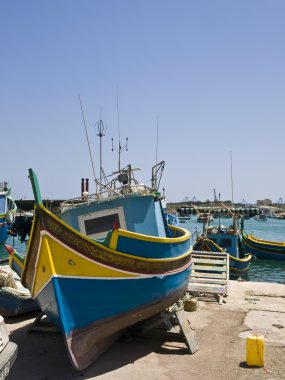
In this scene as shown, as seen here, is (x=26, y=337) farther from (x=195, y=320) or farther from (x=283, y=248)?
(x=283, y=248)

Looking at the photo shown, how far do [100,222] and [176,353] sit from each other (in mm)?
2898

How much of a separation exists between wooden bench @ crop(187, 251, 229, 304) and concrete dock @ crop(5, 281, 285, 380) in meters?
0.61

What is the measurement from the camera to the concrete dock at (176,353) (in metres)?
6.64

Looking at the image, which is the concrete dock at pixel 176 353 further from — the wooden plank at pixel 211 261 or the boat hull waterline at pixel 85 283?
the wooden plank at pixel 211 261

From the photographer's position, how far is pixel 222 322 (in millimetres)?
9359

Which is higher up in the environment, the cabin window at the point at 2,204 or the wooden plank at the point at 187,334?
the cabin window at the point at 2,204

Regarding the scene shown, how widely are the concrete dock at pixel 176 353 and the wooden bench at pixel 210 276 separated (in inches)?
23.9

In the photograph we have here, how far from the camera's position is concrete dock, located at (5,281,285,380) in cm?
664

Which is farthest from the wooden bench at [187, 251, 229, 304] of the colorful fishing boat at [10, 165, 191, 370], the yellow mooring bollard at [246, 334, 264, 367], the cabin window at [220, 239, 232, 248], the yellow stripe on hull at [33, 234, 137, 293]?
the cabin window at [220, 239, 232, 248]

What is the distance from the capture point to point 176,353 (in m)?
7.51

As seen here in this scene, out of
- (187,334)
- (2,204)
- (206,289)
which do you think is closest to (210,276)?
(206,289)

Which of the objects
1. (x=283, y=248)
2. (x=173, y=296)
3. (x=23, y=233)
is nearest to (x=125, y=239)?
(x=173, y=296)

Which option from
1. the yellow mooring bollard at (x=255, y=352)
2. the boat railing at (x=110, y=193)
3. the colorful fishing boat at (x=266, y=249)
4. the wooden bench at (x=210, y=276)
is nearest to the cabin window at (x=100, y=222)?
the boat railing at (x=110, y=193)

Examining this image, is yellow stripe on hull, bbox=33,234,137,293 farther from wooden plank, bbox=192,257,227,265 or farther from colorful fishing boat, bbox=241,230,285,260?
colorful fishing boat, bbox=241,230,285,260
